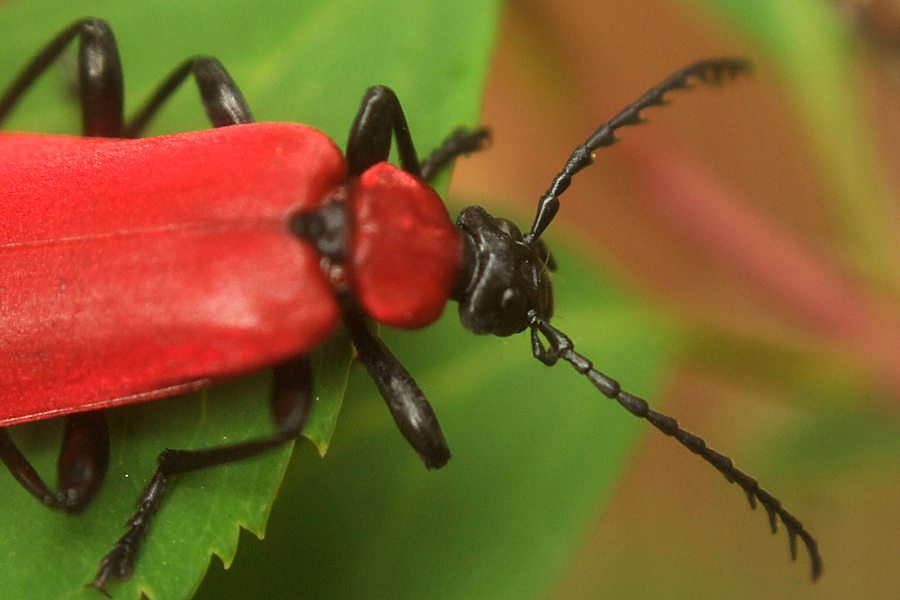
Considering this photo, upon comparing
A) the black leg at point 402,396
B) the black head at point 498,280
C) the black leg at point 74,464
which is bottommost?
the black leg at point 74,464

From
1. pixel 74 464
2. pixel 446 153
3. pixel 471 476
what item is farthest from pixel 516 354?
pixel 74 464

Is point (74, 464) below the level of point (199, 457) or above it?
below

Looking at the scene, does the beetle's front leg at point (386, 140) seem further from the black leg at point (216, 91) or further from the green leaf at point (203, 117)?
the black leg at point (216, 91)

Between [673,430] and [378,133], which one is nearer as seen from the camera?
[673,430]

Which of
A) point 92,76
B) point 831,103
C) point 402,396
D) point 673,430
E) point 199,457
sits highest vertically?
point 831,103

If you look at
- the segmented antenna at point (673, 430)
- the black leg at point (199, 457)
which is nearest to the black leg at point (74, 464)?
the black leg at point (199, 457)

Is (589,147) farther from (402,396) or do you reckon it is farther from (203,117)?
(203,117)
